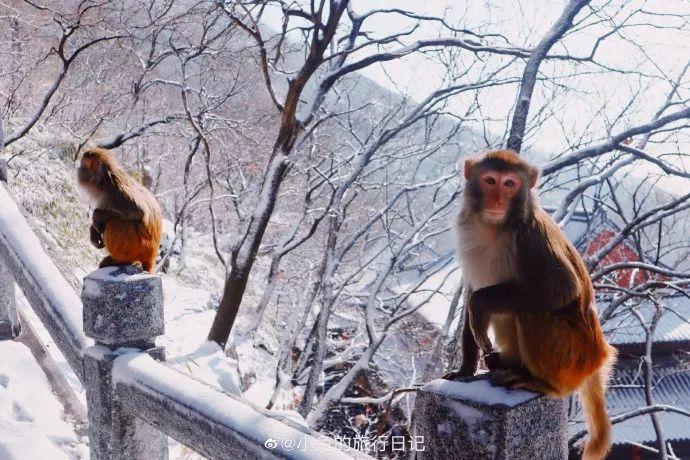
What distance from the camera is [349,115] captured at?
12.0 metres

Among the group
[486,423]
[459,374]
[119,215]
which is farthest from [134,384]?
[119,215]

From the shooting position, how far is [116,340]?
222 centimetres

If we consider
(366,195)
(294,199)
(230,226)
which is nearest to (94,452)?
(294,199)

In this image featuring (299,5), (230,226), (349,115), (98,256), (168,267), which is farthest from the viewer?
(230,226)

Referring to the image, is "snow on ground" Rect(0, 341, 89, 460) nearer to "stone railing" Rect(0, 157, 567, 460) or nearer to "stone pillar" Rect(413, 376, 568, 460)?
"stone railing" Rect(0, 157, 567, 460)

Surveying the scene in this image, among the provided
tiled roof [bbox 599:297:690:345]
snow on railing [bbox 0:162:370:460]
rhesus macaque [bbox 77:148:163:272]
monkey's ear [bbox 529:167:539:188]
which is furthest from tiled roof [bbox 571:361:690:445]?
snow on railing [bbox 0:162:370:460]

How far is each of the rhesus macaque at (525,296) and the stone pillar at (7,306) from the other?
2.81m

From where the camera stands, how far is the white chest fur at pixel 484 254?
1.84m

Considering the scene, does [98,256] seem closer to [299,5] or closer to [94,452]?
[299,5]

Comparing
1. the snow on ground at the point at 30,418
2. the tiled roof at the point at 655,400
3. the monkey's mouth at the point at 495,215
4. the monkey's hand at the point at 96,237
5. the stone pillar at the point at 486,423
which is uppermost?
the monkey's mouth at the point at 495,215

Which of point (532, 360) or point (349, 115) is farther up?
point (349, 115)

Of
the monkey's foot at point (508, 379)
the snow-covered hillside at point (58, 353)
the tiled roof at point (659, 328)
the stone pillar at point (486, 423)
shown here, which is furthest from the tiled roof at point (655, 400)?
the stone pillar at point (486, 423)

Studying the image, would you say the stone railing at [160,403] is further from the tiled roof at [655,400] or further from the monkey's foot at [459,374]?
the tiled roof at [655,400]

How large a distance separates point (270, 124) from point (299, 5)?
21.6ft
